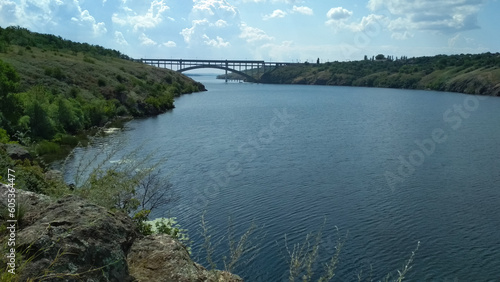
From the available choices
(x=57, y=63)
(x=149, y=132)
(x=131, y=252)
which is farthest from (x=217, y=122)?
(x=131, y=252)

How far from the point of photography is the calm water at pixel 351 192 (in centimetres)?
1816

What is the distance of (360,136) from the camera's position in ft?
152

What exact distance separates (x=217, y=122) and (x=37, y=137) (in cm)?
2569

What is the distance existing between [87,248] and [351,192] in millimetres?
22234

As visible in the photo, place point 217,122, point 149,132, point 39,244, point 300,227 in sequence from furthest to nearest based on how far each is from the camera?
point 217,122, point 149,132, point 300,227, point 39,244

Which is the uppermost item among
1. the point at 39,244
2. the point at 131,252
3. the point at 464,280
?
the point at 39,244

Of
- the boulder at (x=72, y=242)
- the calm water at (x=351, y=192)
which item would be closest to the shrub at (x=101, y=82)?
the calm water at (x=351, y=192)

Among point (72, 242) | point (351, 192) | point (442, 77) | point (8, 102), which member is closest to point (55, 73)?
point (8, 102)

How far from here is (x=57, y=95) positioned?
52875 millimetres

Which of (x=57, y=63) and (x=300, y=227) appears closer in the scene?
(x=300, y=227)

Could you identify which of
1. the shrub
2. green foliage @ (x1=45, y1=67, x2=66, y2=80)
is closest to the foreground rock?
green foliage @ (x1=45, y1=67, x2=66, y2=80)

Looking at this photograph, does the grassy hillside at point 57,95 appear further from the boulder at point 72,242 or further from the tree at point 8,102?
the boulder at point 72,242

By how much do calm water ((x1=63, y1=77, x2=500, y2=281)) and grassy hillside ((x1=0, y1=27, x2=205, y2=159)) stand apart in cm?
596

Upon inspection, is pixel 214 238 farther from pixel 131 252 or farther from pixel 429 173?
pixel 429 173
